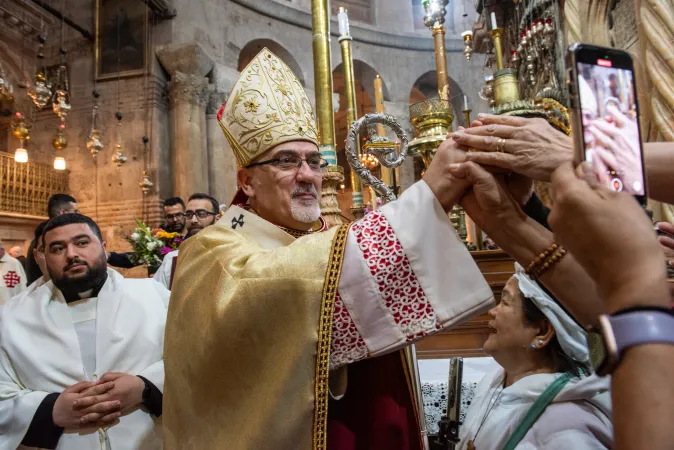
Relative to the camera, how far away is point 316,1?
3973mm

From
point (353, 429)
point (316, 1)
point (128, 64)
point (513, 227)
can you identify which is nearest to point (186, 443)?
point (353, 429)

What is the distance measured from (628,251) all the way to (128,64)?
539 inches

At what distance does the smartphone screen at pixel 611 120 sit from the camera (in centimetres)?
67

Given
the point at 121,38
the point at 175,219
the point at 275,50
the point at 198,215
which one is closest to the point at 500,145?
the point at 198,215

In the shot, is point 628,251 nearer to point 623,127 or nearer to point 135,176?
point 623,127

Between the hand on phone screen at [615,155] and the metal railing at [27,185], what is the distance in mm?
12941

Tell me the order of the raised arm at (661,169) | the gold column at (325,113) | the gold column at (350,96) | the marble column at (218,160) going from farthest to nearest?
1. the marble column at (218,160)
2. the gold column at (350,96)
3. the gold column at (325,113)
4. the raised arm at (661,169)

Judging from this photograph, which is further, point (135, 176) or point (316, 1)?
point (135, 176)

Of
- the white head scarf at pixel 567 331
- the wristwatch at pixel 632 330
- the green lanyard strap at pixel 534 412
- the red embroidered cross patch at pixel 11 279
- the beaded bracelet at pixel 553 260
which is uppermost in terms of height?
the red embroidered cross patch at pixel 11 279

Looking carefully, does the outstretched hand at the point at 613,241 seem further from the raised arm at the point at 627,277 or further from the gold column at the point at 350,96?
the gold column at the point at 350,96

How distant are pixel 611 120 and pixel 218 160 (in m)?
12.6

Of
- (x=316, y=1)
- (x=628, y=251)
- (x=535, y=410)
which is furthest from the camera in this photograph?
(x=316, y=1)

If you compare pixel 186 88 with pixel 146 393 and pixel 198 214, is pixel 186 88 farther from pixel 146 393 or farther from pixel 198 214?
pixel 146 393

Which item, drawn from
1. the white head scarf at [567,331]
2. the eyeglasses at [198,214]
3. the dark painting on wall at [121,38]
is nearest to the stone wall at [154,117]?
the dark painting on wall at [121,38]
